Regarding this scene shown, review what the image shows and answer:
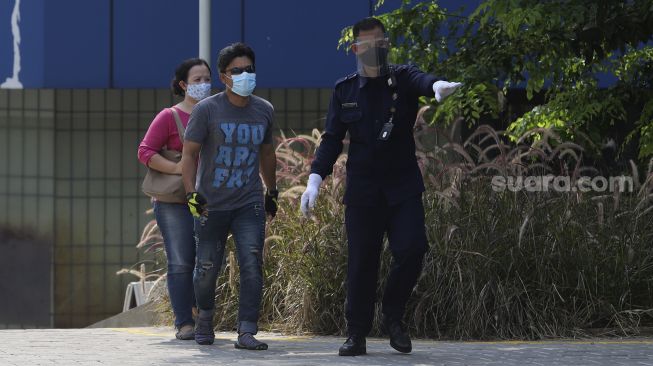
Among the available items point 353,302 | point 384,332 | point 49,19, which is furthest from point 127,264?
point 353,302

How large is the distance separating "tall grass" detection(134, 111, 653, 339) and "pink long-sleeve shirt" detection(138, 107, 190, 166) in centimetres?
116

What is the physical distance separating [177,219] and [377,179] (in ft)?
5.57

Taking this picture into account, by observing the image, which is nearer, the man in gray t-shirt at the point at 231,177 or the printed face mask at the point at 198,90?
the man in gray t-shirt at the point at 231,177

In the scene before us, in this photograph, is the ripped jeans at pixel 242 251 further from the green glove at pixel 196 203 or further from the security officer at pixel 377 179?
the security officer at pixel 377 179

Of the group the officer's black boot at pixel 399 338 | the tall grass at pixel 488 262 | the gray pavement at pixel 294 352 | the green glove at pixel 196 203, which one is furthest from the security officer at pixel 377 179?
the tall grass at pixel 488 262

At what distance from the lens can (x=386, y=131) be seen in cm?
793

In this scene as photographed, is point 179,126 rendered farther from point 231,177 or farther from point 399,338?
point 399,338

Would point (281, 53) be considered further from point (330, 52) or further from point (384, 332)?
point (384, 332)

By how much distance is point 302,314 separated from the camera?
32.2ft

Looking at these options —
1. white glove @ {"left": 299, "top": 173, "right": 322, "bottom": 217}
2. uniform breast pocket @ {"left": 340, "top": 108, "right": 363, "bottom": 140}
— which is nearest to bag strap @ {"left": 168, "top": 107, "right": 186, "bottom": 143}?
white glove @ {"left": 299, "top": 173, "right": 322, "bottom": 217}

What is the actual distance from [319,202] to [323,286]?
700 mm

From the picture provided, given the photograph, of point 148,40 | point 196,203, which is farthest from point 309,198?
point 148,40

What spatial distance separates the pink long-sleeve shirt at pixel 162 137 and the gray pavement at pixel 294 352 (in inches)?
47.1

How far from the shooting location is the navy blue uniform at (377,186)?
802 centimetres
